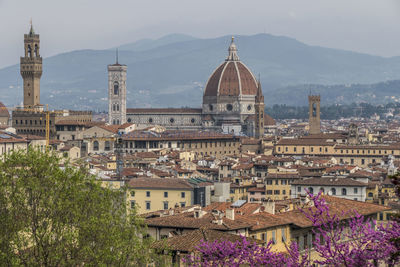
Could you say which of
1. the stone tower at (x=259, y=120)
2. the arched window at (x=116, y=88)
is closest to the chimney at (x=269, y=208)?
the stone tower at (x=259, y=120)

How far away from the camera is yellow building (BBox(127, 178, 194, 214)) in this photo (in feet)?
181

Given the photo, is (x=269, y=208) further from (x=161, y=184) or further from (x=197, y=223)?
(x=161, y=184)

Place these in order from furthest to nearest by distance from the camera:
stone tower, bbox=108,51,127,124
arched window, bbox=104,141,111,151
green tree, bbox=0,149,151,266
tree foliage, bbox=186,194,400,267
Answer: stone tower, bbox=108,51,127,124
arched window, bbox=104,141,111,151
green tree, bbox=0,149,151,266
tree foliage, bbox=186,194,400,267

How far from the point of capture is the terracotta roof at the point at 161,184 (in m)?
55.9

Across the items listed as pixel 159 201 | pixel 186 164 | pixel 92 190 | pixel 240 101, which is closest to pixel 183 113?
pixel 240 101

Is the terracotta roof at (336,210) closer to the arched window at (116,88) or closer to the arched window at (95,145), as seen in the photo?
the arched window at (95,145)

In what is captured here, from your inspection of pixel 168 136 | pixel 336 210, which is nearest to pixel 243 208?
pixel 336 210

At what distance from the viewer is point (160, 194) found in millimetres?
56344

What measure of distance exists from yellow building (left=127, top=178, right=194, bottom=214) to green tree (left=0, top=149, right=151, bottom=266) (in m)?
26.7

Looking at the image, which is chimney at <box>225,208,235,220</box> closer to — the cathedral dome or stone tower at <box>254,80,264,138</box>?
stone tower at <box>254,80,264,138</box>

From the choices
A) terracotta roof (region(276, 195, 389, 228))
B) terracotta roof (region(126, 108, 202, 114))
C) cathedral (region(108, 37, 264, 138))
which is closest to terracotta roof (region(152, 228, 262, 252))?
terracotta roof (region(276, 195, 389, 228))

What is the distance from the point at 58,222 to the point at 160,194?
2978 cm

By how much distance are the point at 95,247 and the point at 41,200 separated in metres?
1.82

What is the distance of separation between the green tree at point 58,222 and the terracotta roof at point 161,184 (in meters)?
27.3
